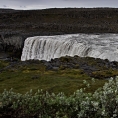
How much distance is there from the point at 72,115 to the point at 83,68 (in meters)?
18.8

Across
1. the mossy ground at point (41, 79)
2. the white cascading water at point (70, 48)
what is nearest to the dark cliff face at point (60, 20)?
the white cascading water at point (70, 48)

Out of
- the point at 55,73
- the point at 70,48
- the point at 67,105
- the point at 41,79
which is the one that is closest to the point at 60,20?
the point at 70,48

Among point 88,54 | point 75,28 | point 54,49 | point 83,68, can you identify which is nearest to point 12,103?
point 83,68

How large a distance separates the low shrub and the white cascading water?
22301mm

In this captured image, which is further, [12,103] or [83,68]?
[83,68]

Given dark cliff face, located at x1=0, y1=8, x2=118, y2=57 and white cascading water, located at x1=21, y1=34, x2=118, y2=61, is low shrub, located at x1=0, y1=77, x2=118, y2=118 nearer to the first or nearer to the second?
white cascading water, located at x1=21, y1=34, x2=118, y2=61

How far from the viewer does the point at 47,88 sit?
1916cm

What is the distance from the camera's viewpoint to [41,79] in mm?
22359

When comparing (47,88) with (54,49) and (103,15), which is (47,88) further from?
(103,15)

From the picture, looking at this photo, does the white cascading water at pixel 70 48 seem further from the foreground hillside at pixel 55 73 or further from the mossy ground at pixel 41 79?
the mossy ground at pixel 41 79

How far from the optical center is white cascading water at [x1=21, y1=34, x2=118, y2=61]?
3281 cm

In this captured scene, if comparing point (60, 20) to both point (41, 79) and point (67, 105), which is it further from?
point (67, 105)

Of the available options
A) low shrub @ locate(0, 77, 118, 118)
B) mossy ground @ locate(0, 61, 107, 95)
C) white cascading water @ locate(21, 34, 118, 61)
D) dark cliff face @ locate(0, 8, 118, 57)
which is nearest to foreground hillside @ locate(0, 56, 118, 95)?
mossy ground @ locate(0, 61, 107, 95)

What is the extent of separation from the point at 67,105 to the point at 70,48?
30432mm
